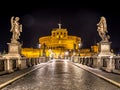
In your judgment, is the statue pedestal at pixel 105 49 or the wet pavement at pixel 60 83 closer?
the wet pavement at pixel 60 83

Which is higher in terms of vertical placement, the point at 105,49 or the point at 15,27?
the point at 15,27

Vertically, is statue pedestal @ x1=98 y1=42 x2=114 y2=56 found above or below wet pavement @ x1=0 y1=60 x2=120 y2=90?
above

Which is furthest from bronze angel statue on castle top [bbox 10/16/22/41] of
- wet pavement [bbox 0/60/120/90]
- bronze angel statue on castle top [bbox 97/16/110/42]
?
wet pavement [bbox 0/60/120/90]

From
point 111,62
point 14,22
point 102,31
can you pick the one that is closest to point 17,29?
point 14,22

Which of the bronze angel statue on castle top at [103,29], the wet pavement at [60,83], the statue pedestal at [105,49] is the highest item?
the bronze angel statue on castle top at [103,29]

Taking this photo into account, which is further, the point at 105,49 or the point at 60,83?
the point at 105,49

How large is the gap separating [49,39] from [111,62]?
549 feet

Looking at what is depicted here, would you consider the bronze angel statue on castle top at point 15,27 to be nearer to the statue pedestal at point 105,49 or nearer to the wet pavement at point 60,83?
the statue pedestal at point 105,49

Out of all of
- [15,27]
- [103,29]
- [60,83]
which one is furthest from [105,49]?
[60,83]

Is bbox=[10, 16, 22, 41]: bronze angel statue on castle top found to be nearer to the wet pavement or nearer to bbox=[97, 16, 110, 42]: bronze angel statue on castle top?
bbox=[97, 16, 110, 42]: bronze angel statue on castle top

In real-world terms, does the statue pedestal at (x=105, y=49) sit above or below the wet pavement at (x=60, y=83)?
above

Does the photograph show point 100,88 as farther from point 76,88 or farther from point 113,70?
point 113,70

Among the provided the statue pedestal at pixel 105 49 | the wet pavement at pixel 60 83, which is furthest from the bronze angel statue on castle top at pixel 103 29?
the wet pavement at pixel 60 83

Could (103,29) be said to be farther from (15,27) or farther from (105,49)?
(15,27)
